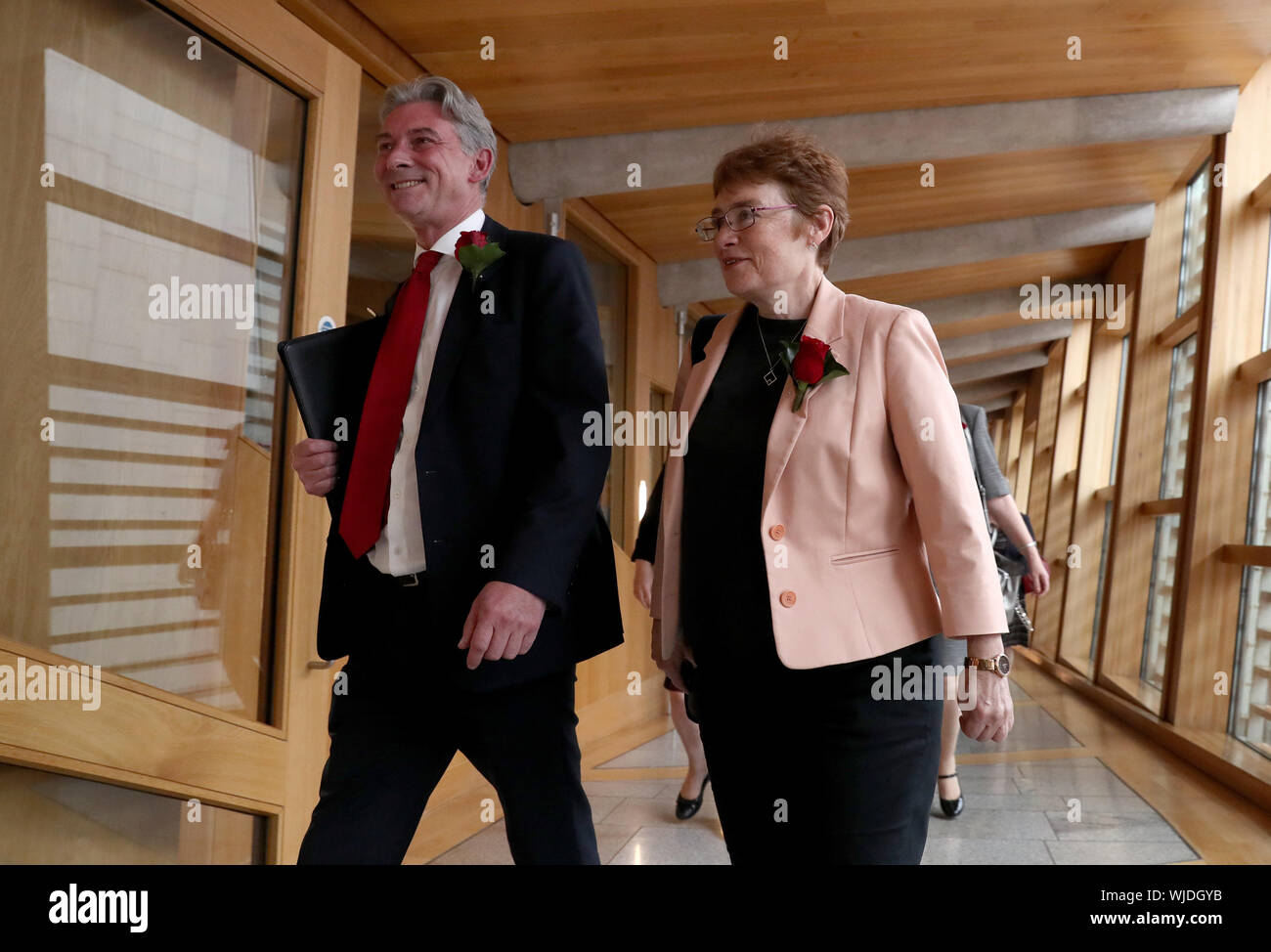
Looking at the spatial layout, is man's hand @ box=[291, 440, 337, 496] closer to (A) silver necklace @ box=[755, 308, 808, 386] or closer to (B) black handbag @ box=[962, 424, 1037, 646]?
(A) silver necklace @ box=[755, 308, 808, 386]

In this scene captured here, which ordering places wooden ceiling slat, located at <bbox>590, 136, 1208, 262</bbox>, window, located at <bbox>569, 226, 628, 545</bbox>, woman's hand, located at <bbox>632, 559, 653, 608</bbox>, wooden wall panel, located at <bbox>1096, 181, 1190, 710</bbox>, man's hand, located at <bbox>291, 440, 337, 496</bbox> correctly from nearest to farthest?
man's hand, located at <bbox>291, 440, 337, 496</bbox>, woman's hand, located at <bbox>632, 559, 653, 608</bbox>, wooden ceiling slat, located at <bbox>590, 136, 1208, 262</bbox>, window, located at <bbox>569, 226, 628, 545</bbox>, wooden wall panel, located at <bbox>1096, 181, 1190, 710</bbox>

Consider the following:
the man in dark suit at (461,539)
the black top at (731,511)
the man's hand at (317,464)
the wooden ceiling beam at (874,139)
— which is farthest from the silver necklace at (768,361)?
the wooden ceiling beam at (874,139)

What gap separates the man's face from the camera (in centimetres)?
193

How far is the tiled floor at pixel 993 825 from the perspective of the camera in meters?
4.19

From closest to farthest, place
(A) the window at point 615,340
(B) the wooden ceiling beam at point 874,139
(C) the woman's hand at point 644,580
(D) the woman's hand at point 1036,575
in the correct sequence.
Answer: (C) the woman's hand at point 644,580, (D) the woman's hand at point 1036,575, (B) the wooden ceiling beam at point 874,139, (A) the window at point 615,340

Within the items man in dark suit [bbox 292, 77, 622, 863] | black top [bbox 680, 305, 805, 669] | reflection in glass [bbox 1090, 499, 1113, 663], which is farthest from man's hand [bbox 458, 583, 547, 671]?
reflection in glass [bbox 1090, 499, 1113, 663]

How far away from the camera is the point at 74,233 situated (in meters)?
2.60

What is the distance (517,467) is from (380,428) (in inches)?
9.3

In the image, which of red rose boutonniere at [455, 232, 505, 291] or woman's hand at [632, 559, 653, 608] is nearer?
red rose boutonniere at [455, 232, 505, 291]

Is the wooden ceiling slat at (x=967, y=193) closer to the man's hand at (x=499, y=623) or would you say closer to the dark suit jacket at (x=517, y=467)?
the dark suit jacket at (x=517, y=467)

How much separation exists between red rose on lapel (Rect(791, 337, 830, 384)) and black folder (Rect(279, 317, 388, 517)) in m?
0.72

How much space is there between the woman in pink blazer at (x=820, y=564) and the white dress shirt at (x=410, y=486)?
441 millimetres

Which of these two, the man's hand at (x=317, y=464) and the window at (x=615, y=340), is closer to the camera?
the man's hand at (x=317, y=464)
